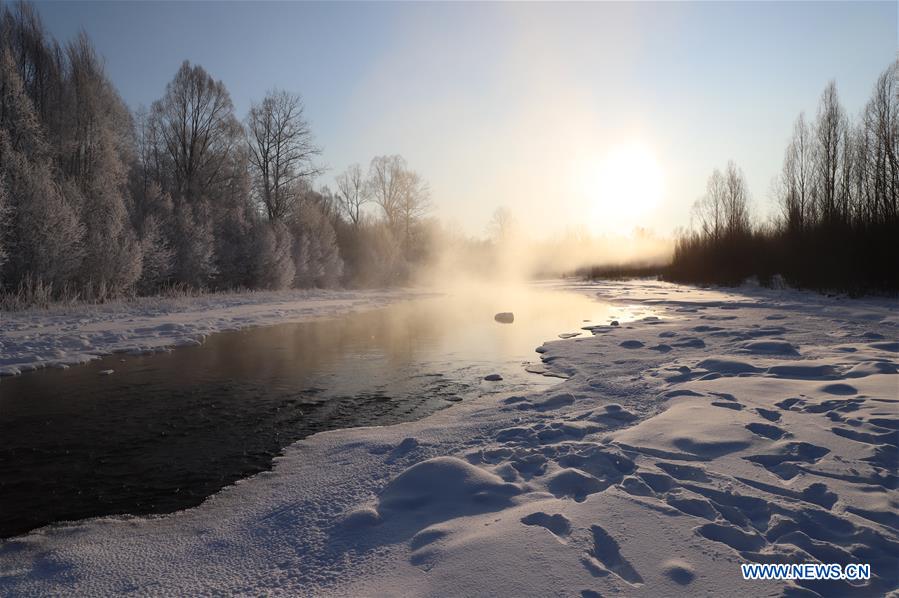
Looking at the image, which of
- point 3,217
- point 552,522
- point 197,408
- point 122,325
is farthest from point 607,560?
point 3,217

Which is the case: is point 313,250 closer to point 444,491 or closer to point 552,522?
point 444,491

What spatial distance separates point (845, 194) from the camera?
77.7ft

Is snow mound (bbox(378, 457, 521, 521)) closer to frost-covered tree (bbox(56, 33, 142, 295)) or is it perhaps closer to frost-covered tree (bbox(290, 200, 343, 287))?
frost-covered tree (bbox(56, 33, 142, 295))

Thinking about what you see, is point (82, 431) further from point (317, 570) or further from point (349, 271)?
point (349, 271)

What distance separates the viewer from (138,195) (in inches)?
1070

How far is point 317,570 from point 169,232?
81.2ft

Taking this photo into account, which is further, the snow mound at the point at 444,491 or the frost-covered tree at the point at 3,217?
the frost-covered tree at the point at 3,217

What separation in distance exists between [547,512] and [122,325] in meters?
14.3

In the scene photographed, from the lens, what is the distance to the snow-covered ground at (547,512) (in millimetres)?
2438

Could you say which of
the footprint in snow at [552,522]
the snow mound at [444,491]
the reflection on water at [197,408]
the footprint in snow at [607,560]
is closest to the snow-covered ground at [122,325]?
the reflection on water at [197,408]

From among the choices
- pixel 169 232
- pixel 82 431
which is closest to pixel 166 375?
pixel 82 431

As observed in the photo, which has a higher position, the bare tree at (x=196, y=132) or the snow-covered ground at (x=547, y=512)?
the bare tree at (x=196, y=132)

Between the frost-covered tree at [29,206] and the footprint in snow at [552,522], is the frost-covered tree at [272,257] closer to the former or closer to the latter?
the frost-covered tree at [29,206]

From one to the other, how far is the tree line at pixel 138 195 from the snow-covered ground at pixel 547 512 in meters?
16.0
